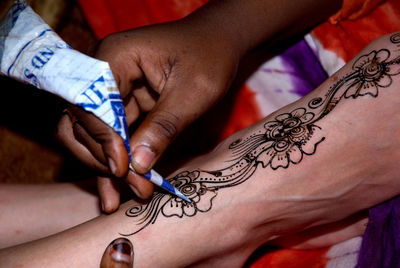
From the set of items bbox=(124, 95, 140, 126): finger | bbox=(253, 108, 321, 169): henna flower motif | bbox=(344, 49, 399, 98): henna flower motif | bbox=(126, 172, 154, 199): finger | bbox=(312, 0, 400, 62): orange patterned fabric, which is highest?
bbox=(312, 0, 400, 62): orange patterned fabric

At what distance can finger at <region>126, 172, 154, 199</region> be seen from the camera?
840mm

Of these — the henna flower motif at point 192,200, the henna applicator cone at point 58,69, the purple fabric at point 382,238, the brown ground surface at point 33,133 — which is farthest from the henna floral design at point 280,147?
the brown ground surface at point 33,133

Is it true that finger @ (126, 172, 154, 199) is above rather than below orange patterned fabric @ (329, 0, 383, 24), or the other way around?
below

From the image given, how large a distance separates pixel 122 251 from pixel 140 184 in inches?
5.5

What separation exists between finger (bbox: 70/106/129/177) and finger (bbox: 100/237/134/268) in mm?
169

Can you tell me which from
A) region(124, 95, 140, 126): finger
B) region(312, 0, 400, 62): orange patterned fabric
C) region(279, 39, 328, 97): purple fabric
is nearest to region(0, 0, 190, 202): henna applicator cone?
region(124, 95, 140, 126): finger

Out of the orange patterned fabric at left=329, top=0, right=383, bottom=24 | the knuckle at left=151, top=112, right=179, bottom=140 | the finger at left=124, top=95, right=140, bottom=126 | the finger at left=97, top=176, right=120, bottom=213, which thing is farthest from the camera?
the orange patterned fabric at left=329, top=0, right=383, bottom=24

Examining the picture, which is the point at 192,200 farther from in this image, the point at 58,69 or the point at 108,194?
the point at 58,69

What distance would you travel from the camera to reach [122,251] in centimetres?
84

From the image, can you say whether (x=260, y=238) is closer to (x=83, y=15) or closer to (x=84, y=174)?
(x=84, y=174)

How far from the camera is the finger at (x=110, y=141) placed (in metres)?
0.75

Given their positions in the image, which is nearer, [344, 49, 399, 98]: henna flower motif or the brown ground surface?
[344, 49, 399, 98]: henna flower motif

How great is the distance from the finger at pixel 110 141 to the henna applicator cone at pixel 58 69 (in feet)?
0.04

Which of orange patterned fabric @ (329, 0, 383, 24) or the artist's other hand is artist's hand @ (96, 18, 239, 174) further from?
orange patterned fabric @ (329, 0, 383, 24)
